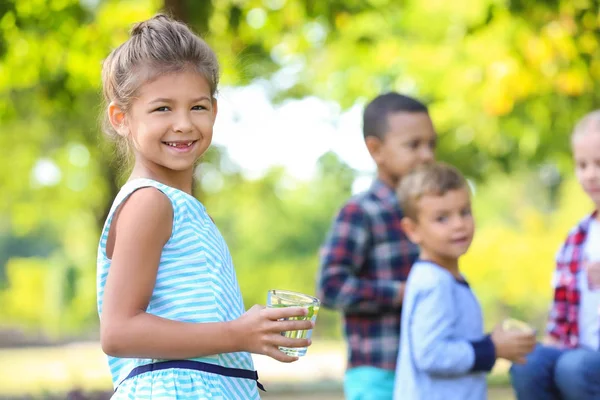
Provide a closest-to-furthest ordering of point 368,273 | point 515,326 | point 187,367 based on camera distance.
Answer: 1. point 187,367
2. point 515,326
3. point 368,273

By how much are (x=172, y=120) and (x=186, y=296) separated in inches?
17.5

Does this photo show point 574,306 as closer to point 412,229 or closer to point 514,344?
point 514,344

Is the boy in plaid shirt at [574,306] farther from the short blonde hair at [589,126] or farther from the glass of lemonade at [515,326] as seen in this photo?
the glass of lemonade at [515,326]

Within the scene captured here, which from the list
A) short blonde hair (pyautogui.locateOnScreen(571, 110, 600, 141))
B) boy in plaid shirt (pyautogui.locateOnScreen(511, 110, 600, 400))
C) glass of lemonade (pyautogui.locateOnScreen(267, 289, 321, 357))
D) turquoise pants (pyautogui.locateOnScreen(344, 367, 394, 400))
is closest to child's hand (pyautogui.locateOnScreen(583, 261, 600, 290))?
boy in plaid shirt (pyautogui.locateOnScreen(511, 110, 600, 400))

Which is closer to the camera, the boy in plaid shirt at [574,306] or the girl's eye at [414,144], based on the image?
the boy in plaid shirt at [574,306]

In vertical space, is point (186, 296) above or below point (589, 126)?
below

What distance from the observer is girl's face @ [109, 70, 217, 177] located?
7.61ft

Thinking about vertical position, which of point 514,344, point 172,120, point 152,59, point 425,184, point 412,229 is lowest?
point 514,344

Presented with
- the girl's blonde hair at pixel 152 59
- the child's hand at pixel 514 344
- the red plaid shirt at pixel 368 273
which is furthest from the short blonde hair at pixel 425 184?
the girl's blonde hair at pixel 152 59

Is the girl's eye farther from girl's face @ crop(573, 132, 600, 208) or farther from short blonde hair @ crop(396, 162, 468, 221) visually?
girl's face @ crop(573, 132, 600, 208)

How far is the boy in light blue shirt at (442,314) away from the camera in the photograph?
3463 mm

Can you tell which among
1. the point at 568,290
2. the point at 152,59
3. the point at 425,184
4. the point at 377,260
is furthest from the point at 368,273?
the point at 152,59

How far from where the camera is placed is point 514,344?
3.49 metres

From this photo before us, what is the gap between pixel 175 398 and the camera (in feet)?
7.17
